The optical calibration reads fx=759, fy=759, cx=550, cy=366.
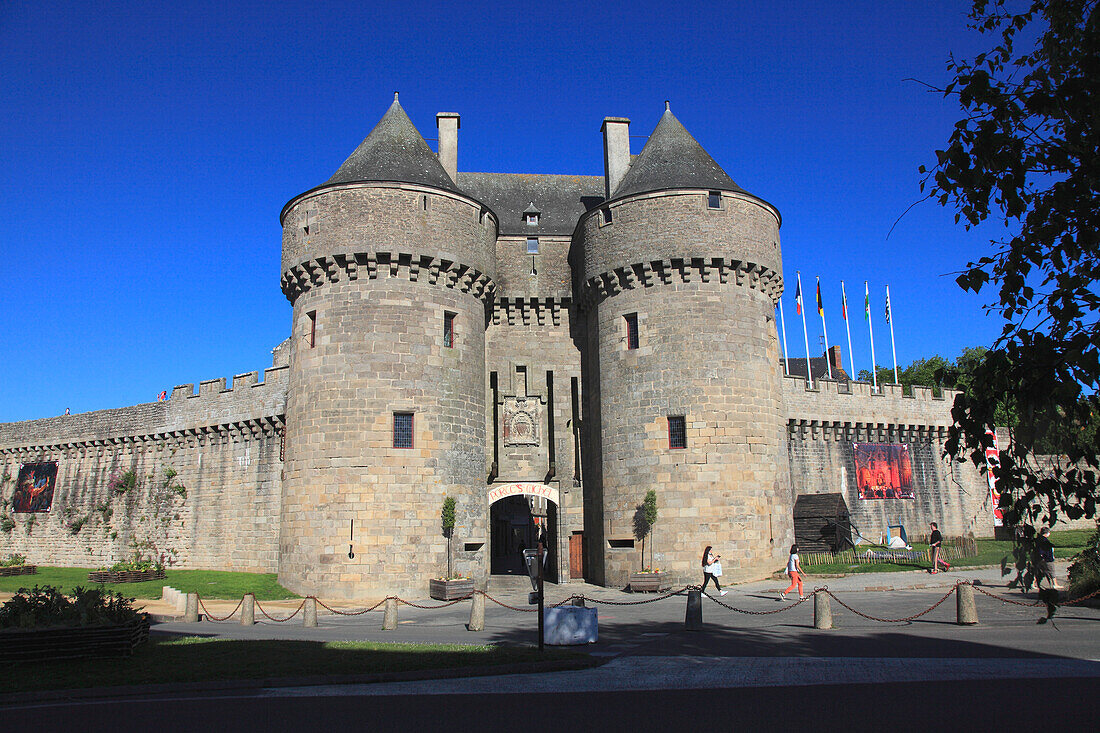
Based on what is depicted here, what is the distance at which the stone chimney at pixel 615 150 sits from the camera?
1104 inches

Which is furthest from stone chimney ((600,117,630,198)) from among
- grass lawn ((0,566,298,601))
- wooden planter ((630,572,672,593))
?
grass lawn ((0,566,298,601))

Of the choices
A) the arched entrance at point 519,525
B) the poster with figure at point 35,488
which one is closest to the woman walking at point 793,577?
the arched entrance at point 519,525

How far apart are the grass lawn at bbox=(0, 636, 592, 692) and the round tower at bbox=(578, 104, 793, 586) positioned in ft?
37.6

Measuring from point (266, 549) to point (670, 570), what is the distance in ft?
47.0

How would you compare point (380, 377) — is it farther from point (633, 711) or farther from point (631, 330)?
point (633, 711)

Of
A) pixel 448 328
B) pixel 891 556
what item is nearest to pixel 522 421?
pixel 448 328

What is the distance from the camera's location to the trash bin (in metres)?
12.8

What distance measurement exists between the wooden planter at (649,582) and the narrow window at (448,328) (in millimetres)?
9161

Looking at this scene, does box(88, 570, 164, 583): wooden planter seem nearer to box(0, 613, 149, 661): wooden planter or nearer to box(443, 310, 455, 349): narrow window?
box(443, 310, 455, 349): narrow window

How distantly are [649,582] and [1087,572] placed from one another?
1038cm

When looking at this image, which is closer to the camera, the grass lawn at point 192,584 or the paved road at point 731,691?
the paved road at point 731,691

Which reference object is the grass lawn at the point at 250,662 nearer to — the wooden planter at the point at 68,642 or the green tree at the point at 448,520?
the wooden planter at the point at 68,642

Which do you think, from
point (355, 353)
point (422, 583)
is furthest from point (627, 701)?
point (355, 353)

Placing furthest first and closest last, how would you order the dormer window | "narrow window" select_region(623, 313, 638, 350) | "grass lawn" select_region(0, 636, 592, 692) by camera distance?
the dormer window
"narrow window" select_region(623, 313, 638, 350)
"grass lawn" select_region(0, 636, 592, 692)
